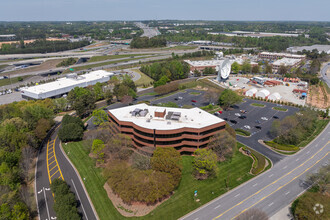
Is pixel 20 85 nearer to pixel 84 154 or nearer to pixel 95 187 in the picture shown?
pixel 84 154

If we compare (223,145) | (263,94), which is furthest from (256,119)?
(223,145)

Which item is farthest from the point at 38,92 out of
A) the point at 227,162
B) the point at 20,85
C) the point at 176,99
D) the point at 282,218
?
the point at 282,218

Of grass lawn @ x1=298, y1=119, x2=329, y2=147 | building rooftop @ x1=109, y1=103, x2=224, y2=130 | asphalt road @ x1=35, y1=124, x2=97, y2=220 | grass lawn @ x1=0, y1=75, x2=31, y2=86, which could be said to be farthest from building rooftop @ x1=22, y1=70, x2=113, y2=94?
grass lawn @ x1=298, y1=119, x2=329, y2=147

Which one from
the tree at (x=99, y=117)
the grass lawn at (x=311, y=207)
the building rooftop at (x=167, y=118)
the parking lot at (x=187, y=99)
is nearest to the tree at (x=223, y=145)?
the building rooftop at (x=167, y=118)

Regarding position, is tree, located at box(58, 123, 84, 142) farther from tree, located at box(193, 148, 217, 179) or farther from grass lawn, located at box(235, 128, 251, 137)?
grass lawn, located at box(235, 128, 251, 137)

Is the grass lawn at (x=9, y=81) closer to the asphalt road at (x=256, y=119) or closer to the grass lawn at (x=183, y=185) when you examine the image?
the grass lawn at (x=183, y=185)
